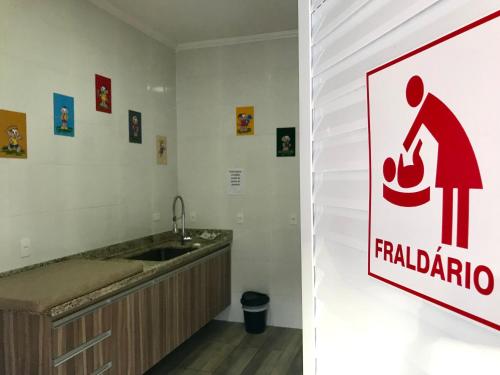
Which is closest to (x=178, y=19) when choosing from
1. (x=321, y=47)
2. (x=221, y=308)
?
(x=221, y=308)

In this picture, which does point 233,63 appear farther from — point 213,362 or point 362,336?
point 362,336

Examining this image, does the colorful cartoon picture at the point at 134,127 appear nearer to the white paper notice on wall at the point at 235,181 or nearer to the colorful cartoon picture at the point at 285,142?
the white paper notice on wall at the point at 235,181

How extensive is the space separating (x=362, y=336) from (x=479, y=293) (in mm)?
336

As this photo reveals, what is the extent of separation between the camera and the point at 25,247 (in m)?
2.31

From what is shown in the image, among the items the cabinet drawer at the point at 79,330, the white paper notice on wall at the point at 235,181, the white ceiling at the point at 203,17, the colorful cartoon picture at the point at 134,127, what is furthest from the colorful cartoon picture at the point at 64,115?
the white paper notice on wall at the point at 235,181

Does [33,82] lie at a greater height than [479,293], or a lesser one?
greater

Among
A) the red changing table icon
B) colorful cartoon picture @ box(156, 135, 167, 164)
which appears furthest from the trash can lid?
the red changing table icon

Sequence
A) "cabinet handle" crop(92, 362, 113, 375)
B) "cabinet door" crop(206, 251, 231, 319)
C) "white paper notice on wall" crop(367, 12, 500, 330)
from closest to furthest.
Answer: "white paper notice on wall" crop(367, 12, 500, 330) → "cabinet handle" crop(92, 362, 113, 375) → "cabinet door" crop(206, 251, 231, 319)

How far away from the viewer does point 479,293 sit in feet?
1.62

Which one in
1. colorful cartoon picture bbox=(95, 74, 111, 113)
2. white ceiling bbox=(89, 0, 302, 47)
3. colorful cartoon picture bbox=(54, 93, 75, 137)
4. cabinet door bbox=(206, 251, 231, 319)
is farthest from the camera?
cabinet door bbox=(206, 251, 231, 319)

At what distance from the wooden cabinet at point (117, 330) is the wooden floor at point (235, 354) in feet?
0.84

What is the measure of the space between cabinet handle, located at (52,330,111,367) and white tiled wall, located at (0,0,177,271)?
66 centimetres

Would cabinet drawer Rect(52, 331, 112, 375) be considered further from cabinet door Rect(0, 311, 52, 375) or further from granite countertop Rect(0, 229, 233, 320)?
granite countertop Rect(0, 229, 233, 320)

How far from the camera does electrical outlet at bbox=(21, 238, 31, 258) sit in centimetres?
229
